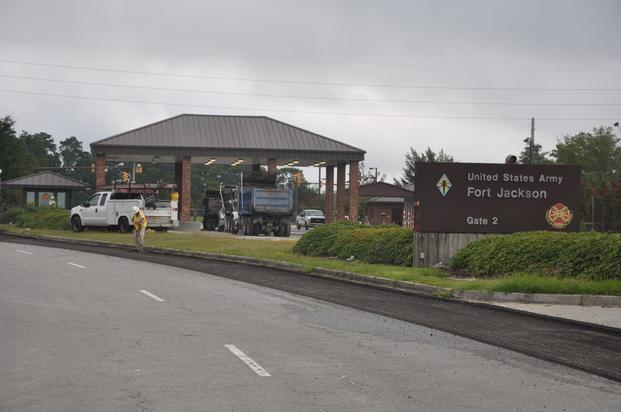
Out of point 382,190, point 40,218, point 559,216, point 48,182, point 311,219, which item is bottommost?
point 559,216

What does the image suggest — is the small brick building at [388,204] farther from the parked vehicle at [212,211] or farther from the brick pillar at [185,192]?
the brick pillar at [185,192]

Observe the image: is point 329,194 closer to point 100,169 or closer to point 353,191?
point 353,191

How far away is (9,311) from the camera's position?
42.2 feet

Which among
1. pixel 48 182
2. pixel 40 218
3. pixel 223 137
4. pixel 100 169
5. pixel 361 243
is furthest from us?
pixel 48 182

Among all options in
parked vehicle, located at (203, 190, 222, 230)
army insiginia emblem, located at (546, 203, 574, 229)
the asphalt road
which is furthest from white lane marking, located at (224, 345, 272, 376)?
parked vehicle, located at (203, 190, 222, 230)

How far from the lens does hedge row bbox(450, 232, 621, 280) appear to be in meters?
16.6

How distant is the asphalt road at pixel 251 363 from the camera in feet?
23.4

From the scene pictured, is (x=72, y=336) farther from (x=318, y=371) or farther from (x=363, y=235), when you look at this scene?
(x=363, y=235)

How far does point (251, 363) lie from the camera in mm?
8773

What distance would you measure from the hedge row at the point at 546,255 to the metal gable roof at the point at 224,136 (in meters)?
33.2

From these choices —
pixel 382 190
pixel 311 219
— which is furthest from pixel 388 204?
pixel 382 190

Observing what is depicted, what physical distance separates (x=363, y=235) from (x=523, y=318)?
39.2 feet

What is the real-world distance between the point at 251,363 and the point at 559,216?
14518mm

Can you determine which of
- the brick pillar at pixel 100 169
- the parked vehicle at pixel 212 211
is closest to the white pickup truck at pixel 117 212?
the brick pillar at pixel 100 169
